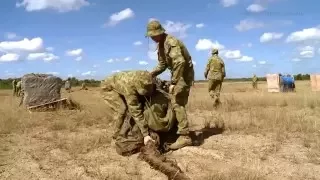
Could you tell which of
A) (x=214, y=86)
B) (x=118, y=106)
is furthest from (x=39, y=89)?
(x=118, y=106)

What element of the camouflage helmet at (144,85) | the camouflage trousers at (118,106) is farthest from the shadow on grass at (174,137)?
the camouflage helmet at (144,85)

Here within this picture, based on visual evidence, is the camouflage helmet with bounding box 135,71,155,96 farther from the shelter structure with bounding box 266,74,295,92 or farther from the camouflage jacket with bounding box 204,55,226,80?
the shelter structure with bounding box 266,74,295,92

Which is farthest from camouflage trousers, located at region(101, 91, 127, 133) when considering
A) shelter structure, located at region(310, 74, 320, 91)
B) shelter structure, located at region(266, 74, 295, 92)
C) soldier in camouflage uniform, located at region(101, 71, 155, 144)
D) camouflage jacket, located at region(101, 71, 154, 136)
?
shelter structure, located at region(310, 74, 320, 91)

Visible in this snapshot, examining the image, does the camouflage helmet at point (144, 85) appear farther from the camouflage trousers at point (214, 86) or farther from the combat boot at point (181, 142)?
the camouflage trousers at point (214, 86)

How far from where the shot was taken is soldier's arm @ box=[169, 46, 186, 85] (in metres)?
6.53

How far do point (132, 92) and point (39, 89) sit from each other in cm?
816

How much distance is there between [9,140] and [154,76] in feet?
10.0

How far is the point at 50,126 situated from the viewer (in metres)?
9.47

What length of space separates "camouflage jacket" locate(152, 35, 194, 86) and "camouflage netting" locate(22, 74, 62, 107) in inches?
303

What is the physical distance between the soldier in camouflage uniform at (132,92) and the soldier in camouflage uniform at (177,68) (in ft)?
1.28

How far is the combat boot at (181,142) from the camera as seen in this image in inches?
264

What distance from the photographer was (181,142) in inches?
265

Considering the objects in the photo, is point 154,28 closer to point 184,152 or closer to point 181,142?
point 181,142

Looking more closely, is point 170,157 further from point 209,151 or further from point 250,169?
point 250,169
